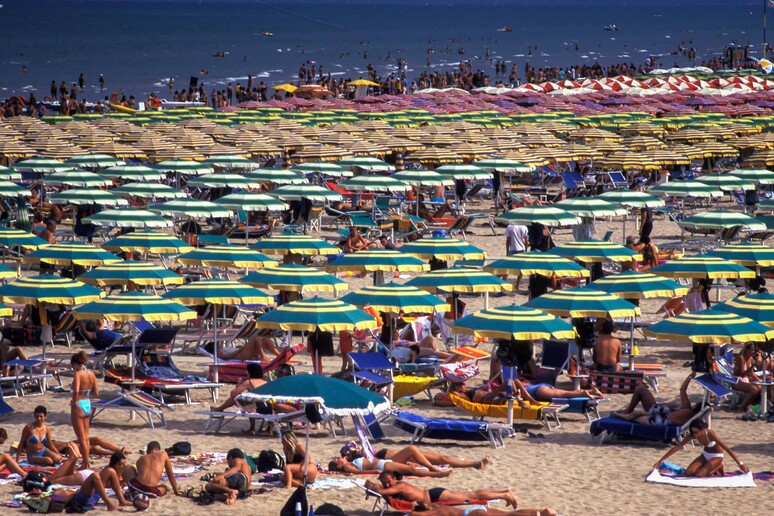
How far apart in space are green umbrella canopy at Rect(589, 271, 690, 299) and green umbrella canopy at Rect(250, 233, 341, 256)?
4.04m

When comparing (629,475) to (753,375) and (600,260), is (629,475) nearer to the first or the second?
(753,375)

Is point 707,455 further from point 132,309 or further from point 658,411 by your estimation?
point 132,309

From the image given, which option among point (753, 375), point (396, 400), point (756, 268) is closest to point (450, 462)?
point (396, 400)

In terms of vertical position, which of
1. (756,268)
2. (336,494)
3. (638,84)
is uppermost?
(638,84)

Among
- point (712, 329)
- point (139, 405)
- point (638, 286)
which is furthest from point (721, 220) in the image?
point (139, 405)

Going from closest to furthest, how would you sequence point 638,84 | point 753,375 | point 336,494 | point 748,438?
point 336,494 → point 748,438 → point 753,375 → point 638,84

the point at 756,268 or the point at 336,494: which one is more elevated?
the point at 756,268

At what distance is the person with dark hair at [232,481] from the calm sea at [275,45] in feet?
245

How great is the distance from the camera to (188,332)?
16844 millimetres

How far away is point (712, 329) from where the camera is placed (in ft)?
41.1

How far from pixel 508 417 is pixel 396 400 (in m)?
1.48

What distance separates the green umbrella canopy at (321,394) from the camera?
32.3 feet

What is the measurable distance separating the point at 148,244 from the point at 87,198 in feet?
17.0

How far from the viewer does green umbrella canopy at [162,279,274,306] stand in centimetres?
1392
